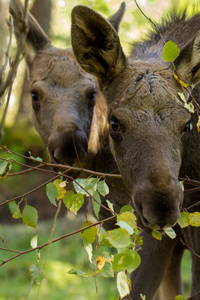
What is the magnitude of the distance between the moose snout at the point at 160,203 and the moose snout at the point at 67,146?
165 centimetres

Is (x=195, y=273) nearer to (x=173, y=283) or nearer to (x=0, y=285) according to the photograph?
(x=173, y=283)

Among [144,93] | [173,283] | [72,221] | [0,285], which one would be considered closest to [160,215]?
[144,93]

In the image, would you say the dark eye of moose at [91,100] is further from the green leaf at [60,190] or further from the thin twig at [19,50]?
the thin twig at [19,50]

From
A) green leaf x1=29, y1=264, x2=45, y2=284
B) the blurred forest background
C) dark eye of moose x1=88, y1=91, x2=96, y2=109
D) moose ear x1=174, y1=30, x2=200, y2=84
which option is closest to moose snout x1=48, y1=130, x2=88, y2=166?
the blurred forest background

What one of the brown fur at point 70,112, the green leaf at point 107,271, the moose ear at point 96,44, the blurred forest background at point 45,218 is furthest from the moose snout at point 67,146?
the green leaf at point 107,271

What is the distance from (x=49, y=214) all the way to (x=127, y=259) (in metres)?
10.2

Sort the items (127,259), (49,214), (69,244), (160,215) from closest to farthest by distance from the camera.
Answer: (127,259) → (160,215) → (69,244) → (49,214)

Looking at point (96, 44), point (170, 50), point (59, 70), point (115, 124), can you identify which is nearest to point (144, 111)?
point (115, 124)

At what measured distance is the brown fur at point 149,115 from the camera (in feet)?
10.4

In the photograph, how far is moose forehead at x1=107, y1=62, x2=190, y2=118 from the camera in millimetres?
3615

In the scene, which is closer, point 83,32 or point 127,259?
point 127,259

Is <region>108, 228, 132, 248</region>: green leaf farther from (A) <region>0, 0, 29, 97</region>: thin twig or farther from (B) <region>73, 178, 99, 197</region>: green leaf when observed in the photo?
(A) <region>0, 0, 29, 97</region>: thin twig

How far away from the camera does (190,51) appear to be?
4035 millimetres

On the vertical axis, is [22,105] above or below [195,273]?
below
